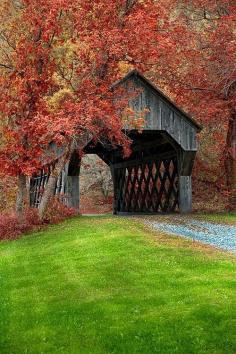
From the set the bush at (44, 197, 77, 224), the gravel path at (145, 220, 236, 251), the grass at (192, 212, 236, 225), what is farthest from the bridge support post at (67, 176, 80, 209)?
the grass at (192, 212, 236, 225)

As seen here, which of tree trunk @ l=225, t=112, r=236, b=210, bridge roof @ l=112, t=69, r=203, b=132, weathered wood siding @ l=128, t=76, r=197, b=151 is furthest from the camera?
tree trunk @ l=225, t=112, r=236, b=210

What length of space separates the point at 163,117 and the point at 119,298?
1579 cm

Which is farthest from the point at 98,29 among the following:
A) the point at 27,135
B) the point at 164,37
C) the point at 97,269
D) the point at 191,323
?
the point at 191,323

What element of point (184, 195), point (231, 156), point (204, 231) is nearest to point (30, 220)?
point (204, 231)

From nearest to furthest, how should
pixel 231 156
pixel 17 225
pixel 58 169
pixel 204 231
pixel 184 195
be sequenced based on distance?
pixel 204 231 → pixel 17 225 → pixel 58 169 → pixel 184 195 → pixel 231 156

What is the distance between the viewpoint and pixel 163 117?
25.3 meters

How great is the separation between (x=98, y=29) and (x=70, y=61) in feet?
5.99

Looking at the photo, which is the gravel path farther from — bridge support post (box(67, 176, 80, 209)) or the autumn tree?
bridge support post (box(67, 176, 80, 209))

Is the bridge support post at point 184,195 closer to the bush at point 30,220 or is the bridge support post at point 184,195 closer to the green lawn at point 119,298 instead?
the bush at point 30,220

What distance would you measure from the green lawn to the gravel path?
40.1 inches

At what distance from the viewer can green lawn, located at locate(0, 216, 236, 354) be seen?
839 centimetres

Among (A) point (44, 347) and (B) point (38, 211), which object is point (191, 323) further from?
(B) point (38, 211)

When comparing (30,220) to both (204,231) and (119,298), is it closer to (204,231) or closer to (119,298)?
(204,231)

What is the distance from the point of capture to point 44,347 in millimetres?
8250
